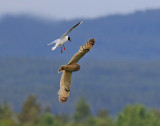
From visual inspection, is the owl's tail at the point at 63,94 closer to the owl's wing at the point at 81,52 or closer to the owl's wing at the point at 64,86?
the owl's wing at the point at 64,86

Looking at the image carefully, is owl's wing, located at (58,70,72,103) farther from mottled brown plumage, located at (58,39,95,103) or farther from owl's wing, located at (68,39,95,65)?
owl's wing, located at (68,39,95,65)

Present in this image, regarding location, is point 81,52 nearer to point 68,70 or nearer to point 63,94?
point 68,70

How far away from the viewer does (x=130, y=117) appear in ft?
279

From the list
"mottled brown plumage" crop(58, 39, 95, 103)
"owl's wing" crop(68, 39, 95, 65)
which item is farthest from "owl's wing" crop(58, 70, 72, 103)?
"owl's wing" crop(68, 39, 95, 65)

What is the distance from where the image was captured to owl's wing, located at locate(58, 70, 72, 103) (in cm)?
725

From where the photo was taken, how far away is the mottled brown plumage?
7.30 metres

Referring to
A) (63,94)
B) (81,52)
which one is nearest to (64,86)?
(63,94)

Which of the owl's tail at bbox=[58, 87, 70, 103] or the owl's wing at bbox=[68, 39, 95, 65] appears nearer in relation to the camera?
the owl's tail at bbox=[58, 87, 70, 103]

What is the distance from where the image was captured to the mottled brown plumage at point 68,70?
7.30m

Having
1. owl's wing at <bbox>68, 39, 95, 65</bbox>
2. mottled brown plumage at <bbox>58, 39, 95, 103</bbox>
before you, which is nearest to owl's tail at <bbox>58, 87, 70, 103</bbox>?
mottled brown plumage at <bbox>58, 39, 95, 103</bbox>

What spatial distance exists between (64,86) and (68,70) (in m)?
0.14

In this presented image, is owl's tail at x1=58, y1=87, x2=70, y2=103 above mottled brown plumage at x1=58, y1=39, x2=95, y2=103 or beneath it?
beneath

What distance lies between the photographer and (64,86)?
24.3 feet

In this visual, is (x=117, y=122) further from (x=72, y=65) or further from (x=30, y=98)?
(x=72, y=65)
